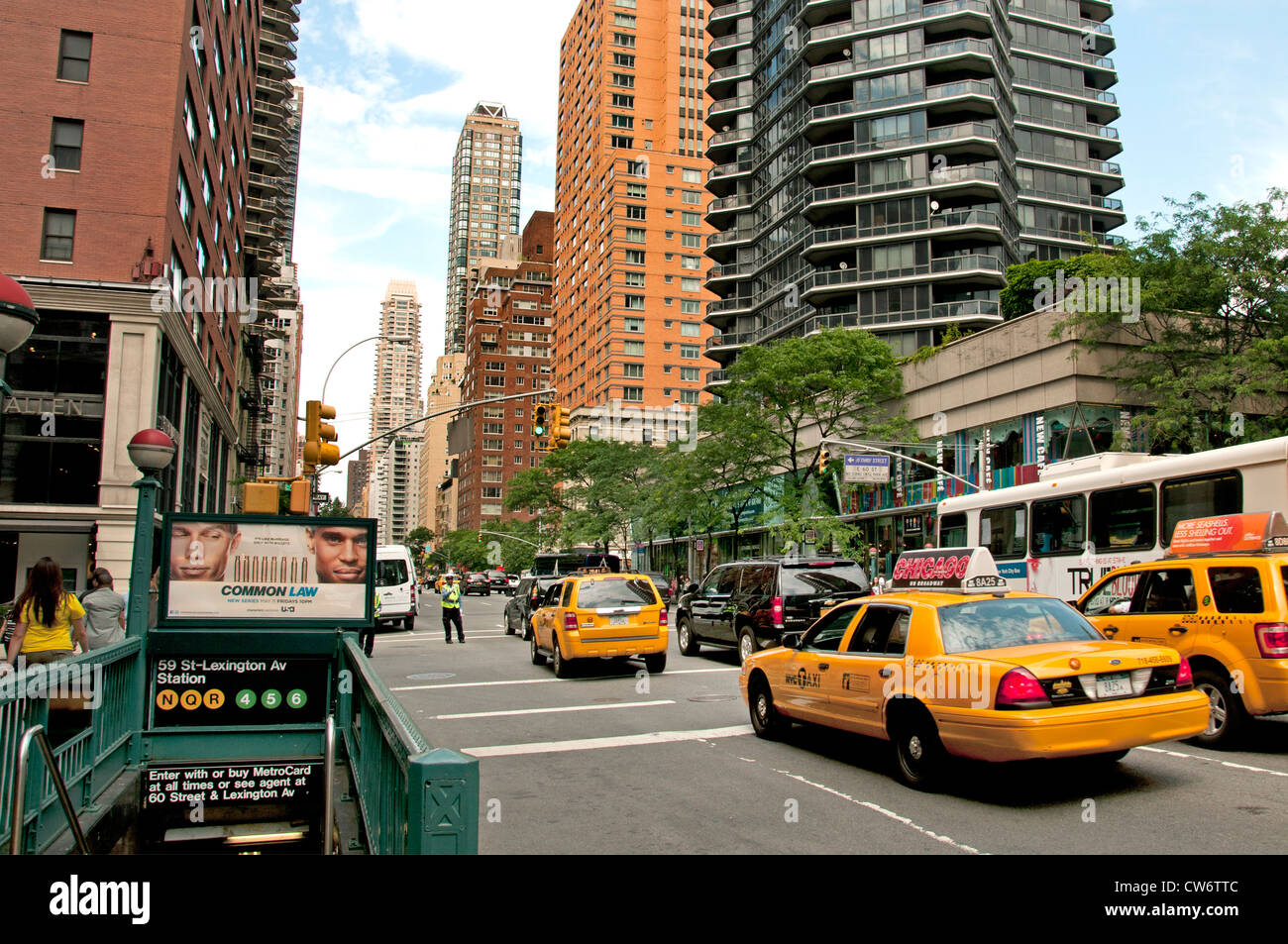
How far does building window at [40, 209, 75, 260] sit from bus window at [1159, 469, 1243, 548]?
2764cm

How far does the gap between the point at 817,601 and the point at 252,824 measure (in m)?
10.4

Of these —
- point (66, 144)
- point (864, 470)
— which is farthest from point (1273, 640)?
point (66, 144)

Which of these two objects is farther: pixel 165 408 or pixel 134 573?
pixel 165 408

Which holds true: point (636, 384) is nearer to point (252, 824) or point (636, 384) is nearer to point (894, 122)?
point (894, 122)

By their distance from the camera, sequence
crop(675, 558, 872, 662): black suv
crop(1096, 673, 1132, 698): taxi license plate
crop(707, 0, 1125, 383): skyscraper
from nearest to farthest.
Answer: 1. crop(1096, 673, 1132, 698): taxi license plate
2. crop(675, 558, 872, 662): black suv
3. crop(707, 0, 1125, 383): skyscraper

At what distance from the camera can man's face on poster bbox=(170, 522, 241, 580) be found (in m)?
8.72

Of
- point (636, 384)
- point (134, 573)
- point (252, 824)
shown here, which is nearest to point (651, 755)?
point (252, 824)

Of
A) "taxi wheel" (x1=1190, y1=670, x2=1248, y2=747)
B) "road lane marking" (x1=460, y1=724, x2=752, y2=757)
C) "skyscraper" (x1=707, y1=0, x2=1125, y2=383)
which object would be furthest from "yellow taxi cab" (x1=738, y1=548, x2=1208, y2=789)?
"skyscraper" (x1=707, y1=0, x2=1125, y2=383)

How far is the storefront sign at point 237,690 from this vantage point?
28.0 feet

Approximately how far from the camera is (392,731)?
384 centimetres

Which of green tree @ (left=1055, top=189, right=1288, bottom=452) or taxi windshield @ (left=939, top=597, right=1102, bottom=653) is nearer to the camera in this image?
taxi windshield @ (left=939, top=597, right=1102, bottom=653)

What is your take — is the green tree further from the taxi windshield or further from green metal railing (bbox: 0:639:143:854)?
green metal railing (bbox: 0:639:143:854)

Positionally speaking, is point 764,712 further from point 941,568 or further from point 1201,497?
point 1201,497

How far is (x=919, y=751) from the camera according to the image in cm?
766
